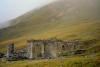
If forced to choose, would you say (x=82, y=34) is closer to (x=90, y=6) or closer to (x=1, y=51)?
(x=90, y=6)

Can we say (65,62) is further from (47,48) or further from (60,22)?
(60,22)

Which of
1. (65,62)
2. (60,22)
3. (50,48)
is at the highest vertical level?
(60,22)

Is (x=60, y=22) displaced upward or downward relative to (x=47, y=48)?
upward

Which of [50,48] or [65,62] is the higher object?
[50,48]

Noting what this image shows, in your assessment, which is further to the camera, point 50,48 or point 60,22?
point 60,22

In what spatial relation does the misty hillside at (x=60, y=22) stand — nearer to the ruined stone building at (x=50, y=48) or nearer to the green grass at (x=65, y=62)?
the ruined stone building at (x=50, y=48)

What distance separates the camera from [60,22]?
5.01 meters

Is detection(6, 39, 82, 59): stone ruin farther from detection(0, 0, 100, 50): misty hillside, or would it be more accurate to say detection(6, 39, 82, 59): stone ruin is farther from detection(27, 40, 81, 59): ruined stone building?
detection(0, 0, 100, 50): misty hillside

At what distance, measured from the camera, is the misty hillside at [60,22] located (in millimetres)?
4933

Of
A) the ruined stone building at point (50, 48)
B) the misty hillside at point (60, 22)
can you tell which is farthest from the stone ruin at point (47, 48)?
the misty hillside at point (60, 22)

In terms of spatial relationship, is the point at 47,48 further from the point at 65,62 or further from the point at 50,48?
the point at 65,62

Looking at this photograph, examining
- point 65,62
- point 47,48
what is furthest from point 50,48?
point 65,62

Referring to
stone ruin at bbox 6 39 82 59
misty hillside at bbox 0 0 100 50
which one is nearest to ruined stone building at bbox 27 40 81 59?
stone ruin at bbox 6 39 82 59

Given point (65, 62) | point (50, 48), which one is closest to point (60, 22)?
point (50, 48)
